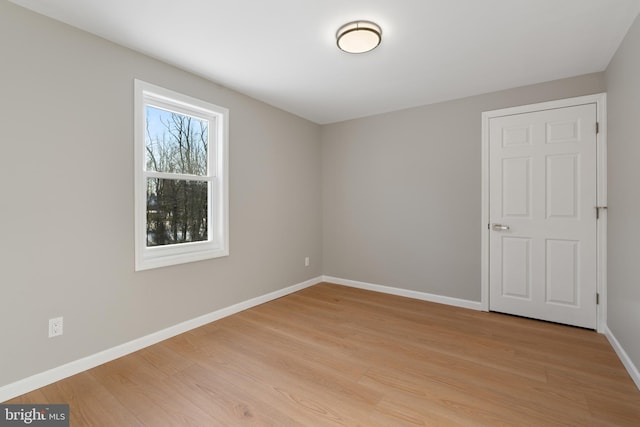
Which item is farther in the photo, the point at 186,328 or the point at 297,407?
the point at 186,328

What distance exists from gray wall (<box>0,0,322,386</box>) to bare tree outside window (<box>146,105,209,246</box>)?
0.84 ft

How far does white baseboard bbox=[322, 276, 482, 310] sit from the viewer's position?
3.45 m

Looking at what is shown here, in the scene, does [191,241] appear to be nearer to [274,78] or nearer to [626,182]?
[274,78]

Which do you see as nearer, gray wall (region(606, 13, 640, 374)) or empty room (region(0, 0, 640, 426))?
empty room (region(0, 0, 640, 426))

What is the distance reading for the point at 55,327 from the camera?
2.00 metres

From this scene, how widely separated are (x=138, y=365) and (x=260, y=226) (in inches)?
73.6

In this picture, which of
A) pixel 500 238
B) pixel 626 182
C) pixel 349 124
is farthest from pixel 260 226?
pixel 626 182

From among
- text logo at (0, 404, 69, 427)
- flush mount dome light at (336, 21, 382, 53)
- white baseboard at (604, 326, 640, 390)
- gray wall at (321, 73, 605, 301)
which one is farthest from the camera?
gray wall at (321, 73, 605, 301)

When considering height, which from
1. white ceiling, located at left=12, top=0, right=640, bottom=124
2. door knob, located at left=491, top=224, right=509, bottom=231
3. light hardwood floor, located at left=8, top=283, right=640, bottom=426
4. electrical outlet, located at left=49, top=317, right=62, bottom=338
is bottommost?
light hardwood floor, located at left=8, top=283, right=640, bottom=426

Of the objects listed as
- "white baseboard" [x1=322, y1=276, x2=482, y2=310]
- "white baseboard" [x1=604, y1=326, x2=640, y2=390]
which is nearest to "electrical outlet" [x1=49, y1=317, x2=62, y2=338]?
"white baseboard" [x1=322, y1=276, x2=482, y2=310]

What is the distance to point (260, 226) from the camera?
11.9 ft

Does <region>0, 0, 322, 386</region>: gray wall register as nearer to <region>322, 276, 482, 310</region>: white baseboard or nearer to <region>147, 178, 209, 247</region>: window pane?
<region>147, 178, 209, 247</region>: window pane

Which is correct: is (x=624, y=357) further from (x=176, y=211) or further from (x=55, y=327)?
(x=55, y=327)

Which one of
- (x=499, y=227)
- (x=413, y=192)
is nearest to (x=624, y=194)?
(x=499, y=227)
